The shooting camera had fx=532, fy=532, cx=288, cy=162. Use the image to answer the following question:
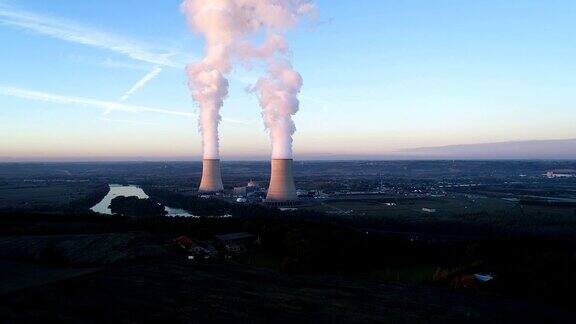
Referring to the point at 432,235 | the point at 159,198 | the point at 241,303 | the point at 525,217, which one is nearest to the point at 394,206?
the point at 525,217

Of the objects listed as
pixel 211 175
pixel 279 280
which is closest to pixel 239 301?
pixel 279 280

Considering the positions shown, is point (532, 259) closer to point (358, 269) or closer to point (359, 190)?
point (358, 269)

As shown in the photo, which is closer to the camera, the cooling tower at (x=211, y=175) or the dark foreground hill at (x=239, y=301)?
the dark foreground hill at (x=239, y=301)

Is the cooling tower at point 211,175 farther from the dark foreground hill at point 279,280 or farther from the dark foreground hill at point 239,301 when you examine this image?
the dark foreground hill at point 239,301

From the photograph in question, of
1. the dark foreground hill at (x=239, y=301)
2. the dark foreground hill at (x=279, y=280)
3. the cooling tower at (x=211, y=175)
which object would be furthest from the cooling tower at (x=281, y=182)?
the dark foreground hill at (x=239, y=301)

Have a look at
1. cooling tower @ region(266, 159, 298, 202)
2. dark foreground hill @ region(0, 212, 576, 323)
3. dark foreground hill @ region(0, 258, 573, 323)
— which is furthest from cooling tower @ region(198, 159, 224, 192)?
dark foreground hill @ region(0, 258, 573, 323)

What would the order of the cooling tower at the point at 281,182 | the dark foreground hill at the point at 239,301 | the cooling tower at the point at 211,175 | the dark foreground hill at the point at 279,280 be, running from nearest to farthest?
1. the dark foreground hill at the point at 239,301
2. the dark foreground hill at the point at 279,280
3. the cooling tower at the point at 281,182
4. the cooling tower at the point at 211,175

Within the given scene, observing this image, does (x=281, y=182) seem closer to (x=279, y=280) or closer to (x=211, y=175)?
(x=211, y=175)
